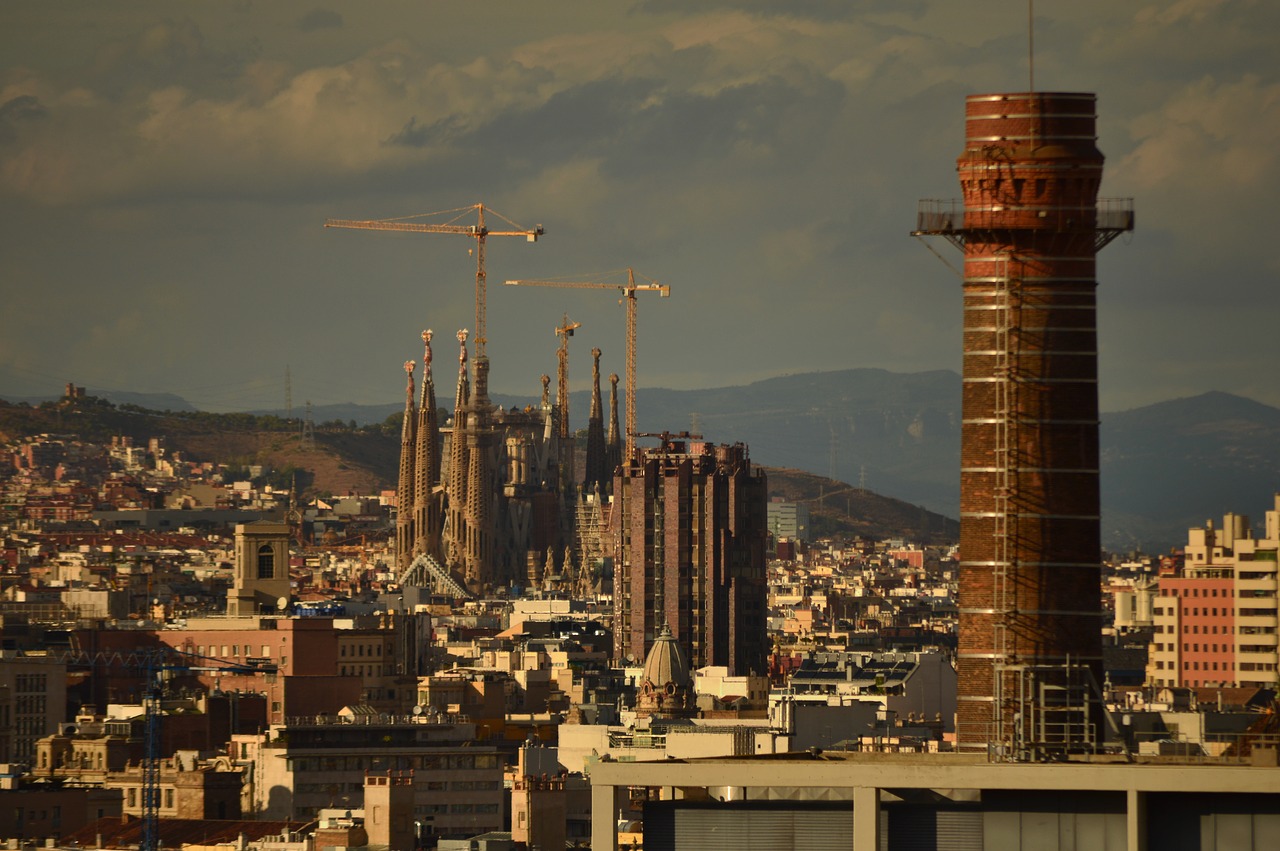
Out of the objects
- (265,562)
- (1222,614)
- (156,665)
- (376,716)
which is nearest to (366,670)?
(156,665)

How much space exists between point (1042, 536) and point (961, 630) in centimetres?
222

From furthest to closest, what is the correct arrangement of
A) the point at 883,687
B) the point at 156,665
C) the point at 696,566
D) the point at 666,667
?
the point at 696,566 < the point at 883,687 < the point at 666,667 < the point at 156,665

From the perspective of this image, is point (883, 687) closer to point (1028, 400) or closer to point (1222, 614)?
point (1222, 614)

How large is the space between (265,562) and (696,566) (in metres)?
22.2

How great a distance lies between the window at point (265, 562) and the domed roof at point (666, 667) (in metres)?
46.6

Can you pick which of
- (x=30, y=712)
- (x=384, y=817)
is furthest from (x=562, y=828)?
(x=30, y=712)

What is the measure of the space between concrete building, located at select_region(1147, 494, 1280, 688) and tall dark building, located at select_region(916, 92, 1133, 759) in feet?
262

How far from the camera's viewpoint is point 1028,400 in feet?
197

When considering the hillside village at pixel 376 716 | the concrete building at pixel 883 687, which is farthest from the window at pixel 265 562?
the concrete building at pixel 883 687

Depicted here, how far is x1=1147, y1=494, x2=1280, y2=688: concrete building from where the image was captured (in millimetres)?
146125

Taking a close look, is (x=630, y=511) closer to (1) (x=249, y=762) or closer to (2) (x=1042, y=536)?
(1) (x=249, y=762)

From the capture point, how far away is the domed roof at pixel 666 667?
142000 mm

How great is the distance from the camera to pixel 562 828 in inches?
3679

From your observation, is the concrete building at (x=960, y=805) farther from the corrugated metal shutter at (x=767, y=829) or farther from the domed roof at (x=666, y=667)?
the domed roof at (x=666, y=667)
